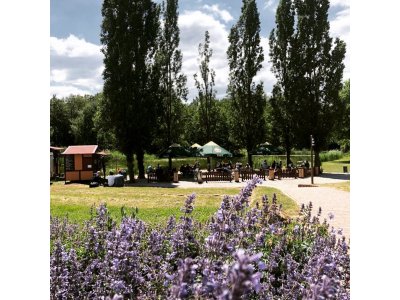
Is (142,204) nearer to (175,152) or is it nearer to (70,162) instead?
(70,162)

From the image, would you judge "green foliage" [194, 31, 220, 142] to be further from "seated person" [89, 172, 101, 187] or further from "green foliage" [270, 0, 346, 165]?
"seated person" [89, 172, 101, 187]

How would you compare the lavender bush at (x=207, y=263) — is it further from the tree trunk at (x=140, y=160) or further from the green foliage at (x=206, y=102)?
the tree trunk at (x=140, y=160)

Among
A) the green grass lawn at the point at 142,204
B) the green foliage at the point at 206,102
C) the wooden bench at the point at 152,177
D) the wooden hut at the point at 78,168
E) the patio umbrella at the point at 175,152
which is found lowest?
the green grass lawn at the point at 142,204

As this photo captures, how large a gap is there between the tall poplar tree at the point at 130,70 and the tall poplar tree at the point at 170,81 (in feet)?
2.19

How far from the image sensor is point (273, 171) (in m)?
17.4

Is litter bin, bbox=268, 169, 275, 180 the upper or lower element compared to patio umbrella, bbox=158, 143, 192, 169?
lower

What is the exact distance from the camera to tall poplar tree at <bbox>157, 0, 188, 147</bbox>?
59.4 feet

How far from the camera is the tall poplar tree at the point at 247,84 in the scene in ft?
67.8

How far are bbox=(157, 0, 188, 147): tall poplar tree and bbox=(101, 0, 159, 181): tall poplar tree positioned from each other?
2.19ft

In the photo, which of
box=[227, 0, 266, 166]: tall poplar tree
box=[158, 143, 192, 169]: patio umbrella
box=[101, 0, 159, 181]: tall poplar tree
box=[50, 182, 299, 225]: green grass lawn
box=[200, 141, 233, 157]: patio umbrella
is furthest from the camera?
box=[227, 0, 266, 166]: tall poplar tree

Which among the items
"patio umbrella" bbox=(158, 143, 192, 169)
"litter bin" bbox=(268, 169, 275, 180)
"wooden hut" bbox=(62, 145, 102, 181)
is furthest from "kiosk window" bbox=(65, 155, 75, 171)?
"litter bin" bbox=(268, 169, 275, 180)

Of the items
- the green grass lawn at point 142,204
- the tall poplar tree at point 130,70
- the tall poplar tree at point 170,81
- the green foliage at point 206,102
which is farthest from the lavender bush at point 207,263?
the tall poplar tree at point 170,81
